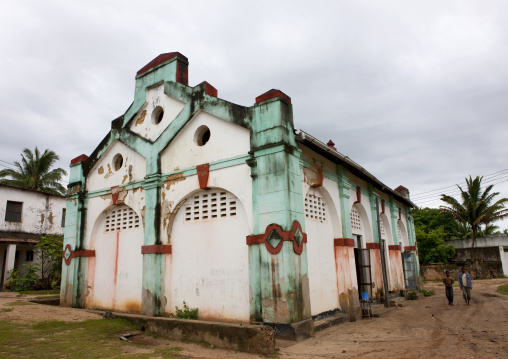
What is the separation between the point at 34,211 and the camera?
918 inches

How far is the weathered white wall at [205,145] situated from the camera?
9.52 m

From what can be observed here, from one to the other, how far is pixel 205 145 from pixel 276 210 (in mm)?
2956

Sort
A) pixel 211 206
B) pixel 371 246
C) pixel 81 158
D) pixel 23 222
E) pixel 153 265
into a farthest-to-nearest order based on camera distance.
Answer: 1. pixel 23 222
2. pixel 371 246
3. pixel 81 158
4. pixel 153 265
5. pixel 211 206

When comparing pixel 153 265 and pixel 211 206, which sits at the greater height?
pixel 211 206

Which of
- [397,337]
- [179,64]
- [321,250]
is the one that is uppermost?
[179,64]

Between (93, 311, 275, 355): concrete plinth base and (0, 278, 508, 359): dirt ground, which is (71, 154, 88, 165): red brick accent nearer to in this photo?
(0, 278, 508, 359): dirt ground

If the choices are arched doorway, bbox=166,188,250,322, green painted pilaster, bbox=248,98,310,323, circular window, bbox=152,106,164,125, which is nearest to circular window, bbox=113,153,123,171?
circular window, bbox=152,106,164,125

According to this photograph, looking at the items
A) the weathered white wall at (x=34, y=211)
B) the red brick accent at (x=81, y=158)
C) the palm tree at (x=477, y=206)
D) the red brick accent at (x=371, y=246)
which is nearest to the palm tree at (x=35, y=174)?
the weathered white wall at (x=34, y=211)

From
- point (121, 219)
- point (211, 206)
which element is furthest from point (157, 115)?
point (211, 206)

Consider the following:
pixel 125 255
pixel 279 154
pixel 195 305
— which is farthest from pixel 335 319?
pixel 125 255

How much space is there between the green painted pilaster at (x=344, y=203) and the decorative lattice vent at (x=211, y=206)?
3.65m

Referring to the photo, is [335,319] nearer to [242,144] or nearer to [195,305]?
[195,305]

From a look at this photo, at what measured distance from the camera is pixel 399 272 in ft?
56.0

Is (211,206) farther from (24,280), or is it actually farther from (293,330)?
(24,280)
